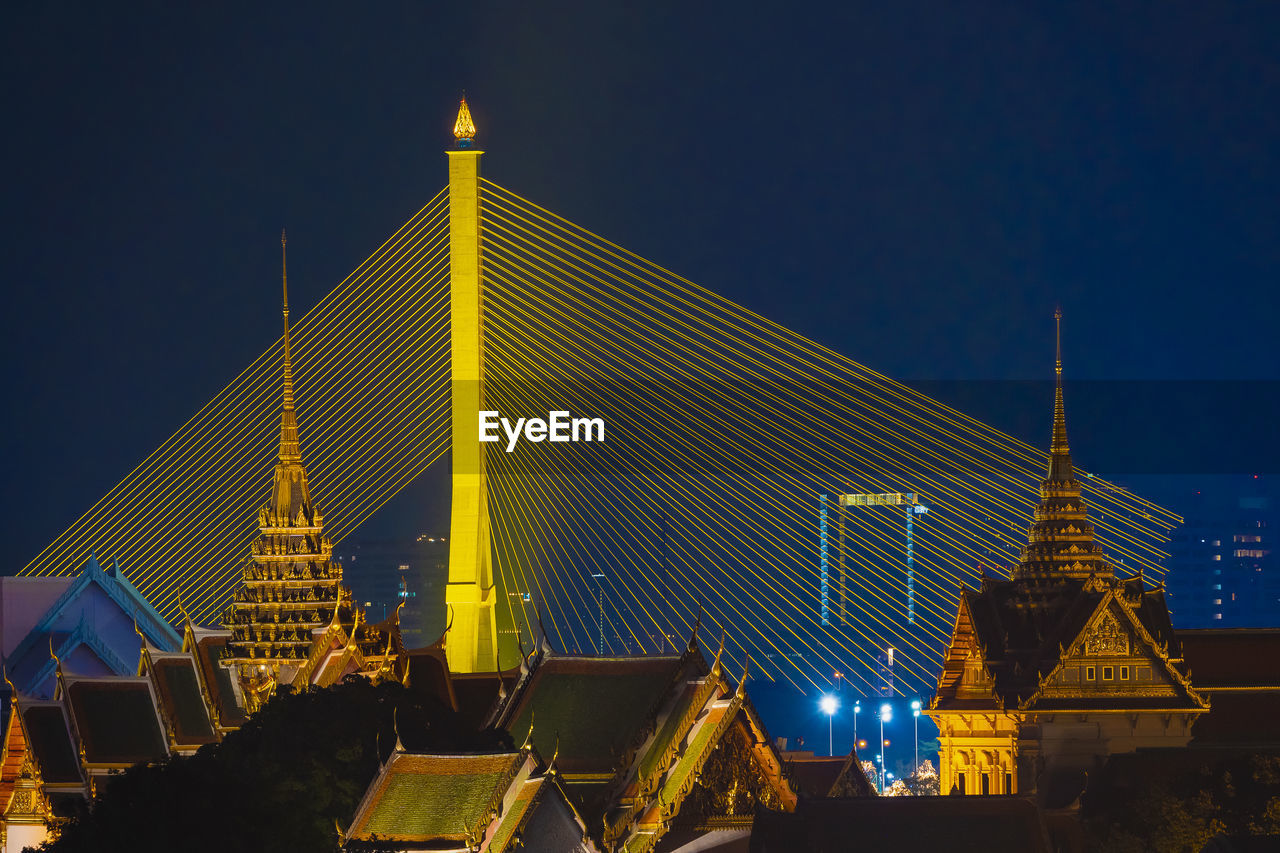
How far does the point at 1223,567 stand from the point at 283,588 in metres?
78.3

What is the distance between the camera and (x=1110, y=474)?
108 m

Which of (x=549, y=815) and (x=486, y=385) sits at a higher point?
(x=486, y=385)

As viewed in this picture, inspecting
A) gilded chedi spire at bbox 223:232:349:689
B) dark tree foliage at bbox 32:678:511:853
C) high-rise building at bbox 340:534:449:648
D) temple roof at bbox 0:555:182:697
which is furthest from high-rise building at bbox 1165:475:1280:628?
dark tree foliage at bbox 32:678:511:853

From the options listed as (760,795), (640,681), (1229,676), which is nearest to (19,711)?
(640,681)

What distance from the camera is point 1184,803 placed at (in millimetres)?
29328

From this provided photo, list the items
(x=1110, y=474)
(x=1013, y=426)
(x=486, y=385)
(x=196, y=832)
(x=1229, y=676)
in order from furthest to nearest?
(x=1110, y=474) → (x=1013, y=426) → (x=486, y=385) → (x=1229, y=676) → (x=196, y=832)

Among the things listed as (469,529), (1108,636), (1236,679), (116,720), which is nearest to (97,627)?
(469,529)

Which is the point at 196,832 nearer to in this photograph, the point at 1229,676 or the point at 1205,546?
the point at 1229,676

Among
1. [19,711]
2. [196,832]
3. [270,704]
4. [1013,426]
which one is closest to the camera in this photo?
[196,832]

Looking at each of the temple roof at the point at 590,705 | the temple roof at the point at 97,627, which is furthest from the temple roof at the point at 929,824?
the temple roof at the point at 97,627

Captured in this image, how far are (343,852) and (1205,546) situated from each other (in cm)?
9185

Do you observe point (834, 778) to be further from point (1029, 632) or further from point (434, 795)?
point (434, 795)

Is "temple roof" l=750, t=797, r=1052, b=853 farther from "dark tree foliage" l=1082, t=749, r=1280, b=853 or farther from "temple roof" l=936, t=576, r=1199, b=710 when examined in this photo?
"temple roof" l=936, t=576, r=1199, b=710

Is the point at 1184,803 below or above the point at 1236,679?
below
